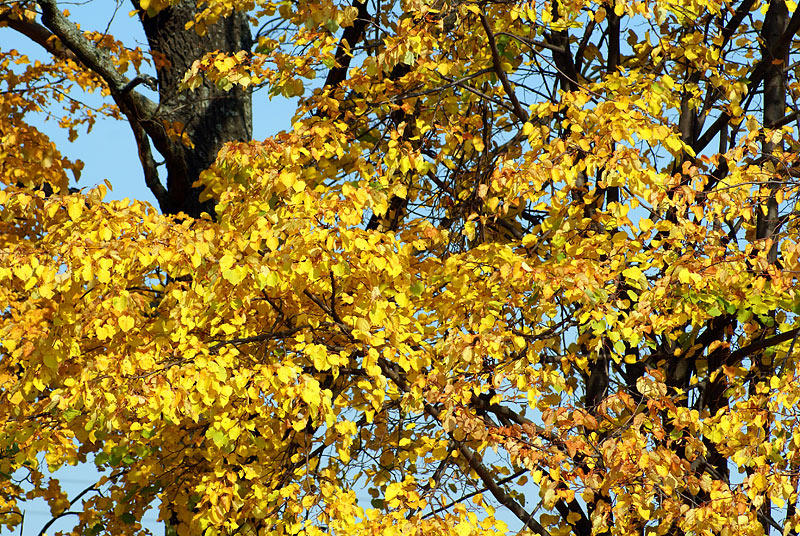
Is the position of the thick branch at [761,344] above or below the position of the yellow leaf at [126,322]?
above

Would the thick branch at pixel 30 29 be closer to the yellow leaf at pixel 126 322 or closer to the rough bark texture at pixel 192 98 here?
the rough bark texture at pixel 192 98

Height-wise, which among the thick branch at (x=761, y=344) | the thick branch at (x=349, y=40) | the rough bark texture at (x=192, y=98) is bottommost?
the thick branch at (x=761, y=344)

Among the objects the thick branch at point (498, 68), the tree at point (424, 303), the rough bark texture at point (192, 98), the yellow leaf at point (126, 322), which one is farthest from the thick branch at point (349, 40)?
the yellow leaf at point (126, 322)

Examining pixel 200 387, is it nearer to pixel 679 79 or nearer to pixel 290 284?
pixel 290 284

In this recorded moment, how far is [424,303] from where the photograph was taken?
19.1ft

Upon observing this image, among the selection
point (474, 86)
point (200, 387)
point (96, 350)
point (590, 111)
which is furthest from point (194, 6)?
point (200, 387)

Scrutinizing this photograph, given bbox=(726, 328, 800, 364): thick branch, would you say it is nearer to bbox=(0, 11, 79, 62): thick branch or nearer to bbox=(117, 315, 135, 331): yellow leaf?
bbox=(117, 315, 135, 331): yellow leaf

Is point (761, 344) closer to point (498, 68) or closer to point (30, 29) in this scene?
point (498, 68)

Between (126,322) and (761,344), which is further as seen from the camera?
(761,344)

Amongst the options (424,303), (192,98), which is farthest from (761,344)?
(192,98)

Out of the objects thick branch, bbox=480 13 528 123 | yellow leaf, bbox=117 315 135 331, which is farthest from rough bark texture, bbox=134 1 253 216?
yellow leaf, bbox=117 315 135 331

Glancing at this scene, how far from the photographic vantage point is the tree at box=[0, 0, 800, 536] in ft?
14.5

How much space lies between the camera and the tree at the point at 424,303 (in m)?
4.42

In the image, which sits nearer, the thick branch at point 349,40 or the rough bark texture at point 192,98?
the thick branch at point 349,40
